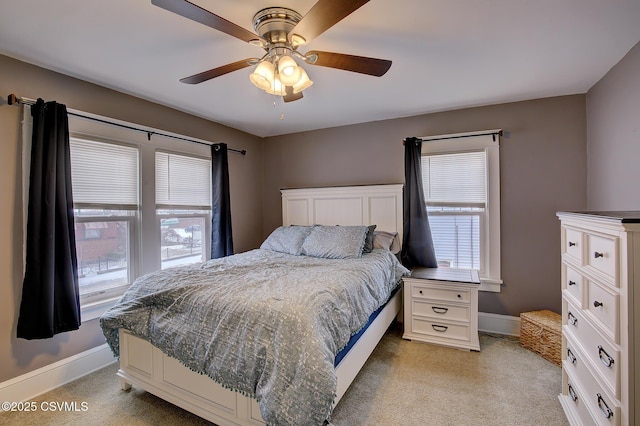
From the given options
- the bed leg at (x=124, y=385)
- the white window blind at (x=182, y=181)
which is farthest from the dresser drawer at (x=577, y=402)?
the white window blind at (x=182, y=181)

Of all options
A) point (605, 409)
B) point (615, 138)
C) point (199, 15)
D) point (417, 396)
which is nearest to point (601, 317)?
point (605, 409)

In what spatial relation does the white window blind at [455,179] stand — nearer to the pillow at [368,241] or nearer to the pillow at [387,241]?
the pillow at [387,241]

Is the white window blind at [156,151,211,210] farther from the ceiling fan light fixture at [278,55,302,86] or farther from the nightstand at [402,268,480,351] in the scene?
the nightstand at [402,268,480,351]

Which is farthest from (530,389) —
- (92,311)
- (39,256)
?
(39,256)

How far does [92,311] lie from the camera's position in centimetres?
241

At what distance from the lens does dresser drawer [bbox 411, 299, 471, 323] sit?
8.74 feet

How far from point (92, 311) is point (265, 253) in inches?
60.8

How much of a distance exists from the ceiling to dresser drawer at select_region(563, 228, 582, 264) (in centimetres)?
121

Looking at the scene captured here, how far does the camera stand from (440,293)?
274 centimetres

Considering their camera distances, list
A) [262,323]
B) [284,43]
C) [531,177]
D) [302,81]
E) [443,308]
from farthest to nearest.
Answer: [531,177]
[443,308]
[302,81]
[284,43]
[262,323]

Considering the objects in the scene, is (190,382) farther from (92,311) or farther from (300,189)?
(300,189)

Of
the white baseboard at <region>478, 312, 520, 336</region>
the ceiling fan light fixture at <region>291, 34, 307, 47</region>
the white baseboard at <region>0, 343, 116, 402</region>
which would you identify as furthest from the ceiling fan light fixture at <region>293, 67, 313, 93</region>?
the white baseboard at <region>478, 312, 520, 336</region>

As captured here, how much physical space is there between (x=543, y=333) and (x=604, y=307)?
5.13ft

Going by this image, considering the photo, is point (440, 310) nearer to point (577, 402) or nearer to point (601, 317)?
point (577, 402)
